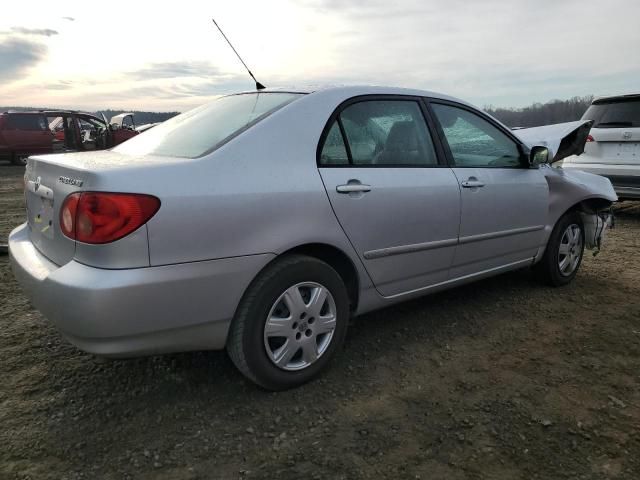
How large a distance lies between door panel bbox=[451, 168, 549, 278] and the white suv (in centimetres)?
377

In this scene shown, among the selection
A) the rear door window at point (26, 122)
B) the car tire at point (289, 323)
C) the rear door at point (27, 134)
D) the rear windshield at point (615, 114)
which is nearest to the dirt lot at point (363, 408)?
the car tire at point (289, 323)

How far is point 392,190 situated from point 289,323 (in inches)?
36.3

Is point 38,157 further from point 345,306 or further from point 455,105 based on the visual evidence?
point 455,105

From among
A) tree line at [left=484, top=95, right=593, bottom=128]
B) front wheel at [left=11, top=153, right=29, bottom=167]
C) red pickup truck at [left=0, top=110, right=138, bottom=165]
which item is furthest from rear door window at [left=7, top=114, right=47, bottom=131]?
tree line at [left=484, top=95, right=593, bottom=128]

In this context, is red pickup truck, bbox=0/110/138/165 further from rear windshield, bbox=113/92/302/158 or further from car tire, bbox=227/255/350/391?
car tire, bbox=227/255/350/391

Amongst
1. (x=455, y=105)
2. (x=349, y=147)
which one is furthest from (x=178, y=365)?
(x=455, y=105)

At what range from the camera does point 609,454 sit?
2119 millimetres

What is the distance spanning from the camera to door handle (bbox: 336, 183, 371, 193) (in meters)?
2.61

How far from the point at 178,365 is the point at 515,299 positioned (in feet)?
8.25

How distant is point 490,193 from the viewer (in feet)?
11.2

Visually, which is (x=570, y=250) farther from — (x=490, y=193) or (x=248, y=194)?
(x=248, y=194)

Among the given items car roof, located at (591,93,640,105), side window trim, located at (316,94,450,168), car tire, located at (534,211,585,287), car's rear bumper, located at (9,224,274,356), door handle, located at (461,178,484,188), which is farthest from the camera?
car roof, located at (591,93,640,105)

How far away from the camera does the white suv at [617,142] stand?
672 cm

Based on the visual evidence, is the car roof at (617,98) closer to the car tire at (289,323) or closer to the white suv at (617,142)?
the white suv at (617,142)
